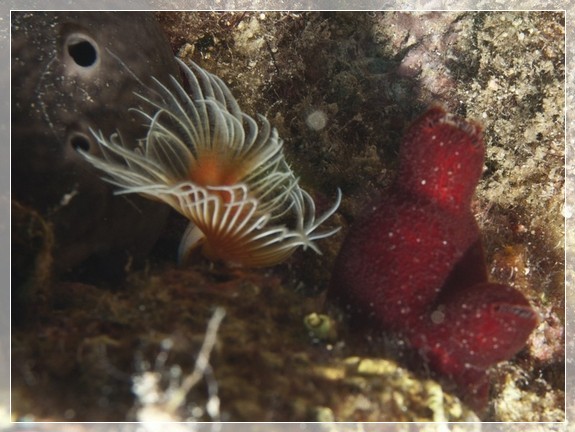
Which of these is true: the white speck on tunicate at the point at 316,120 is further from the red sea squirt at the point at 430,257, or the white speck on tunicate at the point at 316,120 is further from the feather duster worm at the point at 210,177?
the red sea squirt at the point at 430,257

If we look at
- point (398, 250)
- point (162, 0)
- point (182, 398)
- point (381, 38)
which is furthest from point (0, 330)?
point (381, 38)

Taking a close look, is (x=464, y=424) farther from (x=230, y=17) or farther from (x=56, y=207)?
(x=230, y=17)

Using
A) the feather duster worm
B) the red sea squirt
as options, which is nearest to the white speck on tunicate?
the feather duster worm

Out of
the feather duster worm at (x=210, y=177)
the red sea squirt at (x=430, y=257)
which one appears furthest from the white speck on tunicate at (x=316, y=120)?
the red sea squirt at (x=430, y=257)

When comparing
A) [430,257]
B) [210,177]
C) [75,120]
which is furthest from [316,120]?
[75,120]

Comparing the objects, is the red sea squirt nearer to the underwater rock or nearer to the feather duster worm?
the feather duster worm

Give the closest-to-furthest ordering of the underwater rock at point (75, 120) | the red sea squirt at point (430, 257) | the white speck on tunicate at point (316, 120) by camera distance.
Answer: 1. the red sea squirt at point (430, 257)
2. the underwater rock at point (75, 120)
3. the white speck on tunicate at point (316, 120)
